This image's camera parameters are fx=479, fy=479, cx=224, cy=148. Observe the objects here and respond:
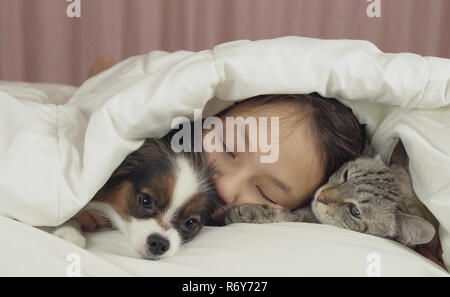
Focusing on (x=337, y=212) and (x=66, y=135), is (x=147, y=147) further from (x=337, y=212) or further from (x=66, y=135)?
(x=337, y=212)

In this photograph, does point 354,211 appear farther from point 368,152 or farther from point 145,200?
point 145,200

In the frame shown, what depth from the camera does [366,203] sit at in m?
1.38

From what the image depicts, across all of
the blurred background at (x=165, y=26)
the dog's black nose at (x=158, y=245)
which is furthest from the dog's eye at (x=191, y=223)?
the blurred background at (x=165, y=26)

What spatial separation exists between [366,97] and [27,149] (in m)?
0.86

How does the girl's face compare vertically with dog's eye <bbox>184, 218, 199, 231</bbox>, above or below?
→ above

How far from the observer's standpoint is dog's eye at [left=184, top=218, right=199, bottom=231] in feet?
4.19

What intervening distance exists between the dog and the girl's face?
7 cm

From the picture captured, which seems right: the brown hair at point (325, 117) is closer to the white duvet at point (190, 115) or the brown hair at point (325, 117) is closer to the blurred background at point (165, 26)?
the white duvet at point (190, 115)

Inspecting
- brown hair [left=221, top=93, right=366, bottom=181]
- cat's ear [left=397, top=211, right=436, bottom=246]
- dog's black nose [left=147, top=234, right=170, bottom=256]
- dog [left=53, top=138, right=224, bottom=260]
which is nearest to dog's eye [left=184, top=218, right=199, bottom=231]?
dog [left=53, top=138, right=224, bottom=260]

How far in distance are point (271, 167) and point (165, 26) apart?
166 centimetres

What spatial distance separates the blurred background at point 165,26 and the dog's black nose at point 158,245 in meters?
1.74

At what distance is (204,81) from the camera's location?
120 cm

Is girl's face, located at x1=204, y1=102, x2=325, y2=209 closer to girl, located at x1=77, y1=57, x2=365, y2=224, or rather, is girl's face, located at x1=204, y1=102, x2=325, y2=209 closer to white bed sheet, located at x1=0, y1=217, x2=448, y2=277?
girl, located at x1=77, y1=57, x2=365, y2=224
